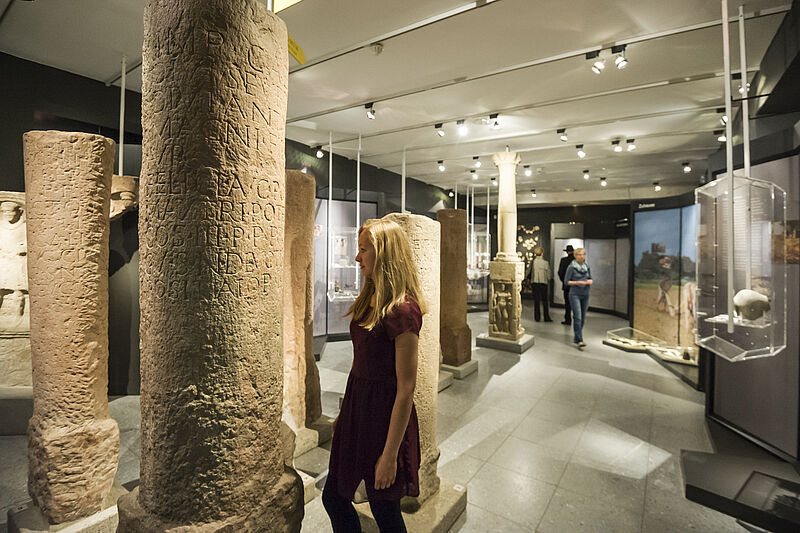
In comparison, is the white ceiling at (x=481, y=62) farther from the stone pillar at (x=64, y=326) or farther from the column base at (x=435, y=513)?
the column base at (x=435, y=513)

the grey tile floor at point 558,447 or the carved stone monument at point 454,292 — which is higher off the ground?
the carved stone monument at point 454,292

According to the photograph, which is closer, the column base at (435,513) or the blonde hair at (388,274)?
the blonde hair at (388,274)

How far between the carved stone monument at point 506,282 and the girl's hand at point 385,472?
227 inches

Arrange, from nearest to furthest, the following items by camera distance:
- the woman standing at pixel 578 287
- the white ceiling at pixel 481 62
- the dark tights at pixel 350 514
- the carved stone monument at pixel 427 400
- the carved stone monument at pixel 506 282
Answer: the dark tights at pixel 350 514 → the carved stone monument at pixel 427 400 → the white ceiling at pixel 481 62 → the carved stone monument at pixel 506 282 → the woman standing at pixel 578 287

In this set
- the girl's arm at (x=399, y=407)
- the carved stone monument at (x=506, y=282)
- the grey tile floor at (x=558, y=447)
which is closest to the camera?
the girl's arm at (x=399, y=407)

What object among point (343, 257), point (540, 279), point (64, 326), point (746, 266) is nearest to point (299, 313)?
point (64, 326)

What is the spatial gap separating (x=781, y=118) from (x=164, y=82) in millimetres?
→ 4973

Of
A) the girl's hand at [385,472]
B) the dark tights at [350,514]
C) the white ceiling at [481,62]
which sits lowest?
the dark tights at [350,514]

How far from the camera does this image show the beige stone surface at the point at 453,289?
18.4 feet

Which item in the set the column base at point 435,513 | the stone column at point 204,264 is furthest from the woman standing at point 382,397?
the column base at point 435,513

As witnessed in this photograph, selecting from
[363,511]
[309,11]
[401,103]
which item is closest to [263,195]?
[363,511]

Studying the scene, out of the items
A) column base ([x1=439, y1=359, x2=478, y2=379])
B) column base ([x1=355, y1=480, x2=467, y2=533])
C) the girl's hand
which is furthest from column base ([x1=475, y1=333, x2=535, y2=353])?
the girl's hand

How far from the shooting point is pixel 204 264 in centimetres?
119

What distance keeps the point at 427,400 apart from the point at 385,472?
0.99 meters
